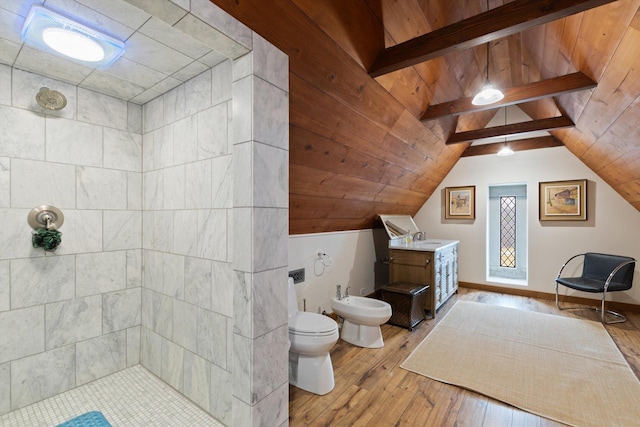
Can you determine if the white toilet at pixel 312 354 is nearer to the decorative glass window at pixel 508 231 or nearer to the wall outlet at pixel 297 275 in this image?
the wall outlet at pixel 297 275

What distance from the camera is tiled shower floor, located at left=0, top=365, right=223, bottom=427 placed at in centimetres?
169

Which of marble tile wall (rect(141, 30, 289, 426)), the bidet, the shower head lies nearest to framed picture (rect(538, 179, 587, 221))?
the bidet

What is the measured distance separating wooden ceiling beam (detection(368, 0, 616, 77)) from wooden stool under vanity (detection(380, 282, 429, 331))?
223 cm

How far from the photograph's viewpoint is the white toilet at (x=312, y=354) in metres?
2.01

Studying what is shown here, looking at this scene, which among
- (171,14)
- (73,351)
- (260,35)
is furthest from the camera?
(73,351)

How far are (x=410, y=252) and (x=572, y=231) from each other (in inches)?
98.7

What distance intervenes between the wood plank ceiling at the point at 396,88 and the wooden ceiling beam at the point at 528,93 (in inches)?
2.6

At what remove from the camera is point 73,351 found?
1968 mm

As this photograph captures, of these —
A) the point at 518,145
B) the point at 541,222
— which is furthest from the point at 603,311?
the point at 518,145

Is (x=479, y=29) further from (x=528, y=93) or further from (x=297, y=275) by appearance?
(x=297, y=275)

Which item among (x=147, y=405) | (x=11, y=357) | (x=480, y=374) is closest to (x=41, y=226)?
(x=11, y=357)

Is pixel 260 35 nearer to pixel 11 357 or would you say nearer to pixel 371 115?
pixel 371 115

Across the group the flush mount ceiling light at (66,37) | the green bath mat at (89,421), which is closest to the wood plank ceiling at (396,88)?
the flush mount ceiling light at (66,37)

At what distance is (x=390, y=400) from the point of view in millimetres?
1979
